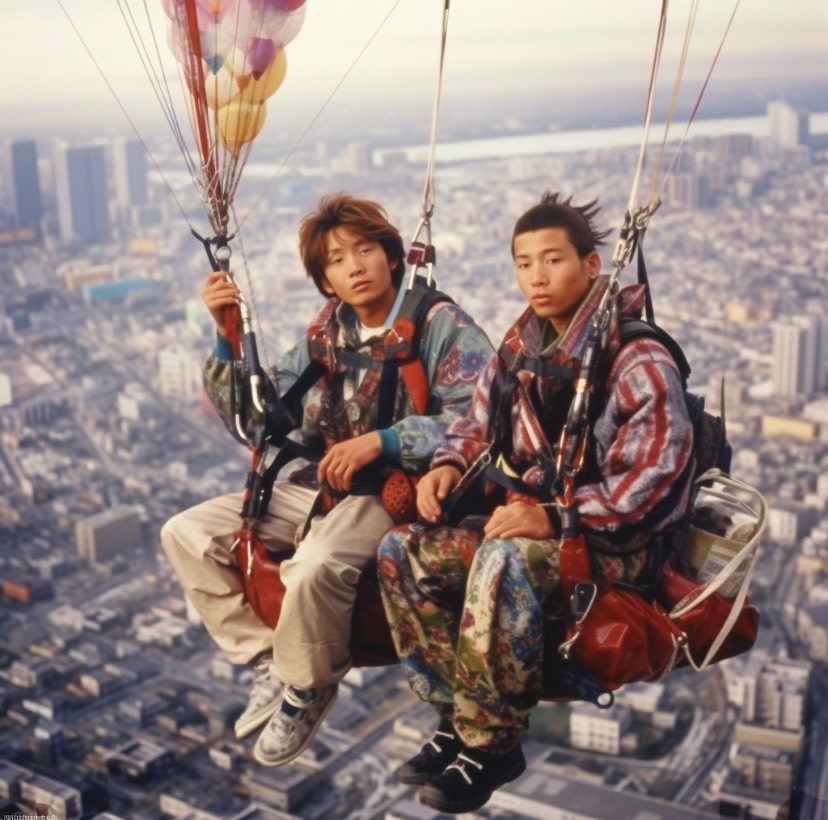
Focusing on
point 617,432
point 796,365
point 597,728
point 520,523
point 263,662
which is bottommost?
point 597,728

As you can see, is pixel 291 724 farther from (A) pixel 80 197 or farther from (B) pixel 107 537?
(A) pixel 80 197

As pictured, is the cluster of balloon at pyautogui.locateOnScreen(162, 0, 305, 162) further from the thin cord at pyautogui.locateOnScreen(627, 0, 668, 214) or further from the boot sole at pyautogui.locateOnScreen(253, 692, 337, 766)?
the boot sole at pyautogui.locateOnScreen(253, 692, 337, 766)

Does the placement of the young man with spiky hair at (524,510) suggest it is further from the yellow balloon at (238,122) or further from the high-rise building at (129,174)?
the high-rise building at (129,174)

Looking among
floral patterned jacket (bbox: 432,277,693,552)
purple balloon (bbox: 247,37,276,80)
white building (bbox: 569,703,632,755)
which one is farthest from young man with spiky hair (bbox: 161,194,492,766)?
white building (bbox: 569,703,632,755)

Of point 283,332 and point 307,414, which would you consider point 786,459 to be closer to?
point 283,332

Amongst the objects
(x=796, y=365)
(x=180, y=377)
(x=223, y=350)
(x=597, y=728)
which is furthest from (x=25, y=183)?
(x=223, y=350)

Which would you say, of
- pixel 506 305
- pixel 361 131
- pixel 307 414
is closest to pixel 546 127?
pixel 361 131

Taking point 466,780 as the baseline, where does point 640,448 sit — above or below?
above
